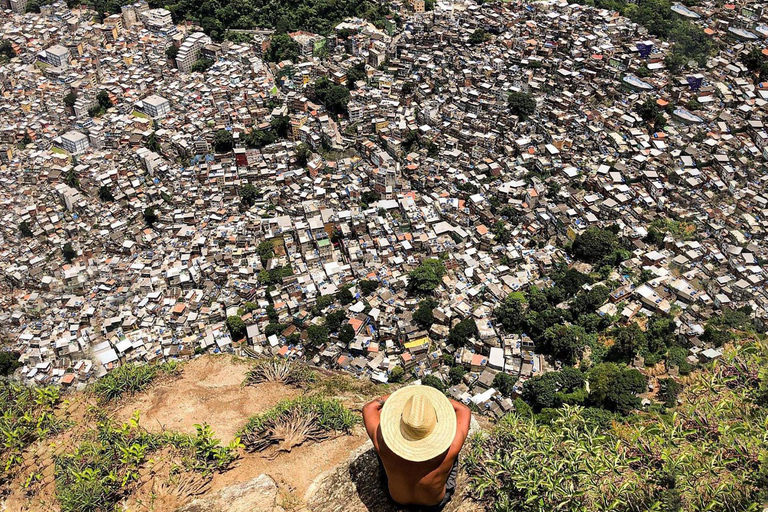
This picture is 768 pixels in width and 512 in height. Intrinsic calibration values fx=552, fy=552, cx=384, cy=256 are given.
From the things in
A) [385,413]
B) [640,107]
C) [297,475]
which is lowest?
[640,107]

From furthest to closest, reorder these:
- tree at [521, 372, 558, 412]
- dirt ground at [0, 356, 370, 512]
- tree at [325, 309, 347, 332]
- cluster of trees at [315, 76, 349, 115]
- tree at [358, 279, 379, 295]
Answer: cluster of trees at [315, 76, 349, 115] → tree at [358, 279, 379, 295] → tree at [325, 309, 347, 332] → tree at [521, 372, 558, 412] → dirt ground at [0, 356, 370, 512]

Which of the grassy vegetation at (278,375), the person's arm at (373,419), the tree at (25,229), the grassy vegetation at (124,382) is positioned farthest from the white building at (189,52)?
the person's arm at (373,419)

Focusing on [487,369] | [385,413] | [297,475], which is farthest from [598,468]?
[487,369]

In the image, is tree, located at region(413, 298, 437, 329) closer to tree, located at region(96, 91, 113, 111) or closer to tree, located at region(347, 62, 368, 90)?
tree, located at region(347, 62, 368, 90)

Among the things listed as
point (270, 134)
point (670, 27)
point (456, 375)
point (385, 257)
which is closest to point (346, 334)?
point (456, 375)

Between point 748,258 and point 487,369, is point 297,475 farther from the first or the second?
point 748,258

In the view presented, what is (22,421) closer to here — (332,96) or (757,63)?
(332,96)

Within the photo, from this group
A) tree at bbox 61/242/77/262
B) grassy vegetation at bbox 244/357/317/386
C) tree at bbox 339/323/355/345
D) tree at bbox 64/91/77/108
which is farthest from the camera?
tree at bbox 64/91/77/108

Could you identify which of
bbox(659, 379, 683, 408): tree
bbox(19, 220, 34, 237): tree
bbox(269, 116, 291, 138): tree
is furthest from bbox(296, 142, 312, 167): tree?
bbox(659, 379, 683, 408): tree
